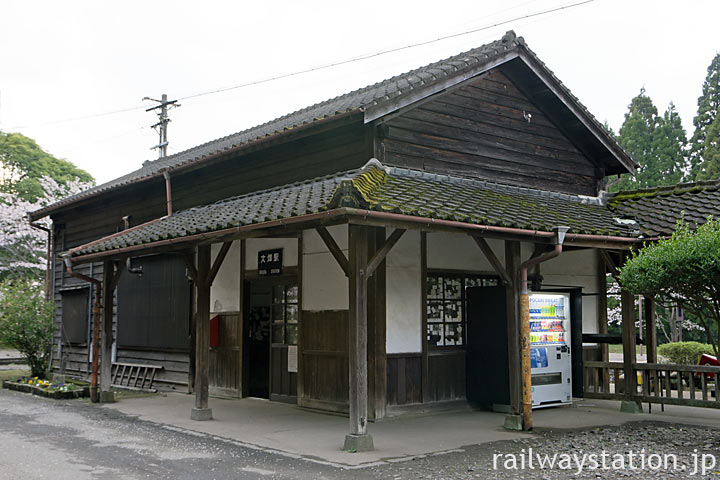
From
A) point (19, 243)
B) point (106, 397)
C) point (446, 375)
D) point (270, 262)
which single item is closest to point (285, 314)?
point (270, 262)

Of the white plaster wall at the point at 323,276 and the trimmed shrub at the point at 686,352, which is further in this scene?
the trimmed shrub at the point at 686,352

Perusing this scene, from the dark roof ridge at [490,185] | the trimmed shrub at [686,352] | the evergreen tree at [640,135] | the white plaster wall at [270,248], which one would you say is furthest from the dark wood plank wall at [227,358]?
the evergreen tree at [640,135]

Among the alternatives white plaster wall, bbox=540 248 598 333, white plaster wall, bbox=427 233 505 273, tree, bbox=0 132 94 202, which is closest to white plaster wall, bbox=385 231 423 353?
white plaster wall, bbox=427 233 505 273

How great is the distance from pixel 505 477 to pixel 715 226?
378 centimetres

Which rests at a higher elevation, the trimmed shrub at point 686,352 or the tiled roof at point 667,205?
the tiled roof at point 667,205

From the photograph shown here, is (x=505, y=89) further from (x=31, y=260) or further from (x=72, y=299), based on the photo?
(x=31, y=260)

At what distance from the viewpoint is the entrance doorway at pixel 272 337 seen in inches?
424

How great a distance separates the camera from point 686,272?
721cm

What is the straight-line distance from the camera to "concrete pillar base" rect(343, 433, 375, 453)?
7051mm

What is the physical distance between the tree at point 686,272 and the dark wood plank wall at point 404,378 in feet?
9.88

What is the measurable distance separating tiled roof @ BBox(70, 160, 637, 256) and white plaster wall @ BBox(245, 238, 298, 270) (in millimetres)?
796

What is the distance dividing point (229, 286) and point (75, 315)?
6.35 m

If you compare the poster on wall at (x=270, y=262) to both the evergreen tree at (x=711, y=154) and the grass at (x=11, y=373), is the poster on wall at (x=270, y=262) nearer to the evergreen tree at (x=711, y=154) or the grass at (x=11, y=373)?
the grass at (x=11, y=373)

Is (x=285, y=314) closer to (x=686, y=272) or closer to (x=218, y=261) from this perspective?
(x=218, y=261)
